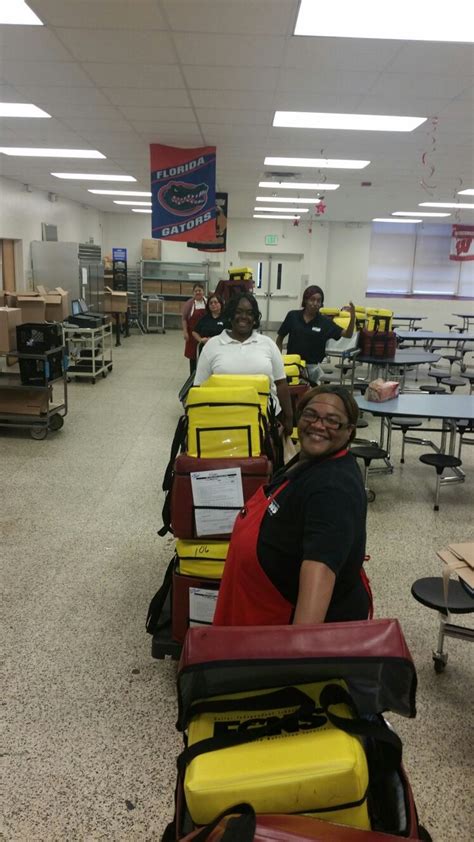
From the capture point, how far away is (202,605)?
7.75 ft

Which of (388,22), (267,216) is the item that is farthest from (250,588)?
(267,216)

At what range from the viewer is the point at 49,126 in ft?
19.7

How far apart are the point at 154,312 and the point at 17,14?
42.3ft

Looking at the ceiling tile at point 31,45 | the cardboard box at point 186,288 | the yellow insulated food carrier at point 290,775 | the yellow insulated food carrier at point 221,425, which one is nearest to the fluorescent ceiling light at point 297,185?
the ceiling tile at point 31,45

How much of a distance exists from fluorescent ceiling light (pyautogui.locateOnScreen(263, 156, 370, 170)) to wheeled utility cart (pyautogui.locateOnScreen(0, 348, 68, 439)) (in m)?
3.65

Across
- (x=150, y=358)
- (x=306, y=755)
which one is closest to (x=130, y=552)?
(x=306, y=755)

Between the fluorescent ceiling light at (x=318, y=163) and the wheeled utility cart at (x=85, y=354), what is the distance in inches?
134

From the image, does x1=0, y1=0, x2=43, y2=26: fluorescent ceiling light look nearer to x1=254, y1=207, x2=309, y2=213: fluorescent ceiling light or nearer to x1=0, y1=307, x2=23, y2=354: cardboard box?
x1=0, y1=307, x2=23, y2=354: cardboard box

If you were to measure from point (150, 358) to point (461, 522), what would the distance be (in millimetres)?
8025

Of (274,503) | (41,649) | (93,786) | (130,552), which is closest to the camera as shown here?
(274,503)

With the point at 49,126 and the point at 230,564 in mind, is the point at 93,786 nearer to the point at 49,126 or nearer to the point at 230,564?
the point at 230,564

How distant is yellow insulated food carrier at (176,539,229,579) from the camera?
2.36 metres

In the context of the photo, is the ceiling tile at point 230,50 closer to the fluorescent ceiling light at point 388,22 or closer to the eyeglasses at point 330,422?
the fluorescent ceiling light at point 388,22

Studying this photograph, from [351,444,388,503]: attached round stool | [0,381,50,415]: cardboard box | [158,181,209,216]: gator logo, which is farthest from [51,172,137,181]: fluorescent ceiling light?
[351,444,388,503]: attached round stool
